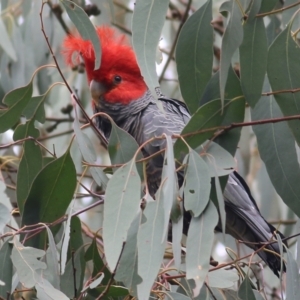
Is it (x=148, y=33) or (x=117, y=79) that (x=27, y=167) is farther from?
(x=117, y=79)

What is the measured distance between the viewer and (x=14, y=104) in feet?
6.98

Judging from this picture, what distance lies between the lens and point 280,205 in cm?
356

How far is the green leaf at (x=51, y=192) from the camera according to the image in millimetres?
2027

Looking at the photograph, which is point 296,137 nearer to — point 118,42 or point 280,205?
point 118,42

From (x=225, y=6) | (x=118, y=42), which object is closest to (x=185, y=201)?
(x=225, y=6)

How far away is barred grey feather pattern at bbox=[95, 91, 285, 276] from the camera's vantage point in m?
2.51

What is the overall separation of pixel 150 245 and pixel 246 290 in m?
0.46

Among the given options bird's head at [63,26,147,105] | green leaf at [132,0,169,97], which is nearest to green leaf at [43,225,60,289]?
green leaf at [132,0,169,97]

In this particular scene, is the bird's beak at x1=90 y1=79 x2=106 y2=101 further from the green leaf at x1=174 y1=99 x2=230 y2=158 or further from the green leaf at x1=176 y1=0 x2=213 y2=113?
the green leaf at x1=174 y1=99 x2=230 y2=158

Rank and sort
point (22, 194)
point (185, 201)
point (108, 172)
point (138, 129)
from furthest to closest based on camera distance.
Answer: point (138, 129), point (108, 172), point (22, 194), point (185, 201)

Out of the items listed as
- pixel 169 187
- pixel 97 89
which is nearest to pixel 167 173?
pixel 169 187

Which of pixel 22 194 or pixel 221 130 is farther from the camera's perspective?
pixel 22 194

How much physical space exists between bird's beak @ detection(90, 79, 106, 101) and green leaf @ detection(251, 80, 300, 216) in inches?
39.8

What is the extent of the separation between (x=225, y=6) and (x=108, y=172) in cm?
77
